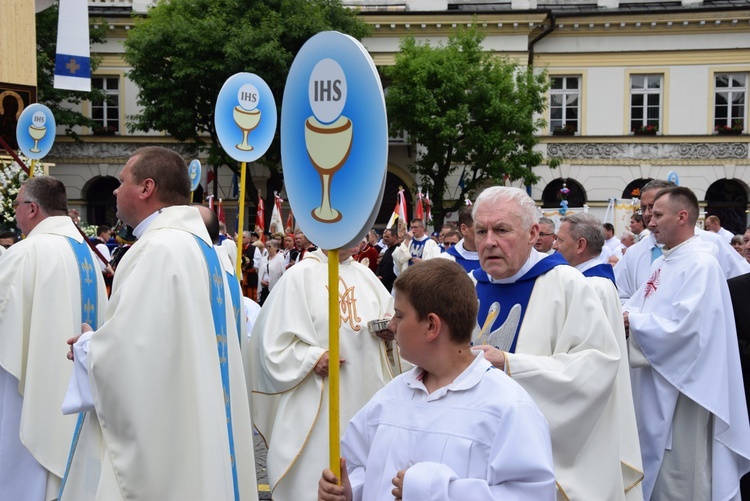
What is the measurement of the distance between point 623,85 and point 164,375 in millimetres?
31005

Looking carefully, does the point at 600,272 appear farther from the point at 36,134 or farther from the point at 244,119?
the point at 36,134

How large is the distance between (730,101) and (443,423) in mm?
32569

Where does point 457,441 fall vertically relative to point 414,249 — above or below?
above

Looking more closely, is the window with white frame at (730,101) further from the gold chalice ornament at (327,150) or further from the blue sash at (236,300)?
the gold chalice ornament at (327,150)

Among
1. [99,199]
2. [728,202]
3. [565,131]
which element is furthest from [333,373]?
[99,199]

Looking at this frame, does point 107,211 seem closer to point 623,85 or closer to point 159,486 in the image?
point 623,85

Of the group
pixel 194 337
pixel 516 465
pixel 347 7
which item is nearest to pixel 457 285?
pixel 516 465

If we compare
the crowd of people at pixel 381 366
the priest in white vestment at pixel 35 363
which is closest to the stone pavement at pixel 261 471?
the crowd of people at pixel 381 366

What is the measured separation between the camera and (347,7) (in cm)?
2967

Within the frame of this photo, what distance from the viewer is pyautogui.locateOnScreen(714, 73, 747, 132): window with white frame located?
31.4 m

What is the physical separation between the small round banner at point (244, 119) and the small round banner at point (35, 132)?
11.1 ft

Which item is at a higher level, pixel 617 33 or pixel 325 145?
pixel 617 33

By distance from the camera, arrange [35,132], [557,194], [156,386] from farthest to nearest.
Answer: [557,194] < [35,132] < [156,386]

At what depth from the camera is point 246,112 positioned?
301 inches
